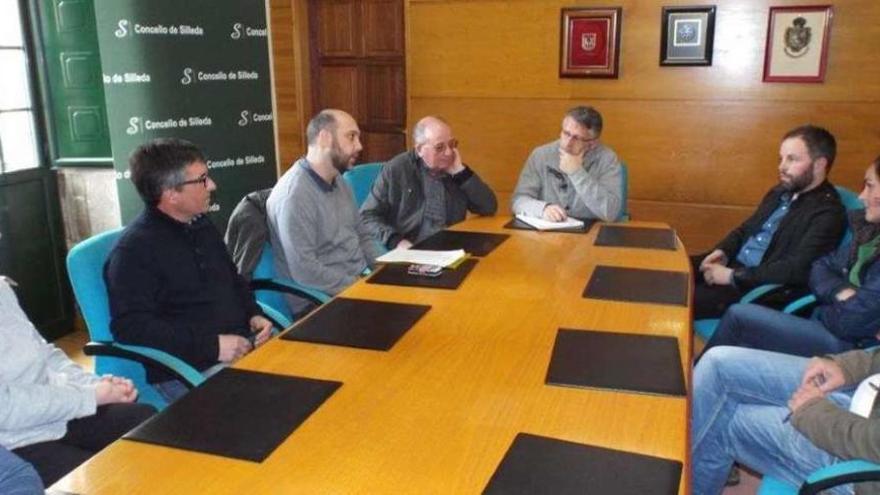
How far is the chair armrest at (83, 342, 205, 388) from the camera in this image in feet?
6.27

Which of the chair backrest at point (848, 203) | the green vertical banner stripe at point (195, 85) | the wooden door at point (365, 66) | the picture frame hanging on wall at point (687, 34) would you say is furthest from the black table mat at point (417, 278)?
the wooden door at point (365, 66)

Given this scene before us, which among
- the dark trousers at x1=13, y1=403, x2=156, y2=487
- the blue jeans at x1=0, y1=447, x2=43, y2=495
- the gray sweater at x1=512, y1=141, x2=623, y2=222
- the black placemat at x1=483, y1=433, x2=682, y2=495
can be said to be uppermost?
the gray sweater at x1=512, y1=141, x2=623, y2=222

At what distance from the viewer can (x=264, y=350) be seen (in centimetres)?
175

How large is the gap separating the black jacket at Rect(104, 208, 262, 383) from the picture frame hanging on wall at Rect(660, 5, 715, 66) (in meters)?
2.86

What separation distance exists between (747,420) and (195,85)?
124 inches

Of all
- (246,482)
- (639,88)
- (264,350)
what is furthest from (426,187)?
(246,482)

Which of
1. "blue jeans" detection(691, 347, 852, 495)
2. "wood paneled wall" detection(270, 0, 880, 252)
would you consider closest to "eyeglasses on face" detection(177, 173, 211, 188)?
"blue jeans" detection(691, 347, 852, 495)

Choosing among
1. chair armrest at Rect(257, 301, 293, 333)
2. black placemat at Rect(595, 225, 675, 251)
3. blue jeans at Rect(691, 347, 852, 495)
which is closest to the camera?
blue jeans at Rect(691, 347, 852, 495)

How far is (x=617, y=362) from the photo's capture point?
166cm

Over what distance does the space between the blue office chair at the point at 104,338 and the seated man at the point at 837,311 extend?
1919 mm

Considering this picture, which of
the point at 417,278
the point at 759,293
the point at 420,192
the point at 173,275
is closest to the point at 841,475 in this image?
the point at 417,278

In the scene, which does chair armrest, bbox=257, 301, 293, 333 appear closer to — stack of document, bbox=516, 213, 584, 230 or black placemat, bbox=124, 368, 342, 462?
black placemat, bbox=124, 368, 342, 462

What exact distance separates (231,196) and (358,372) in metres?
2.71

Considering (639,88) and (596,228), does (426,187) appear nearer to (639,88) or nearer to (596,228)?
(596,228)
